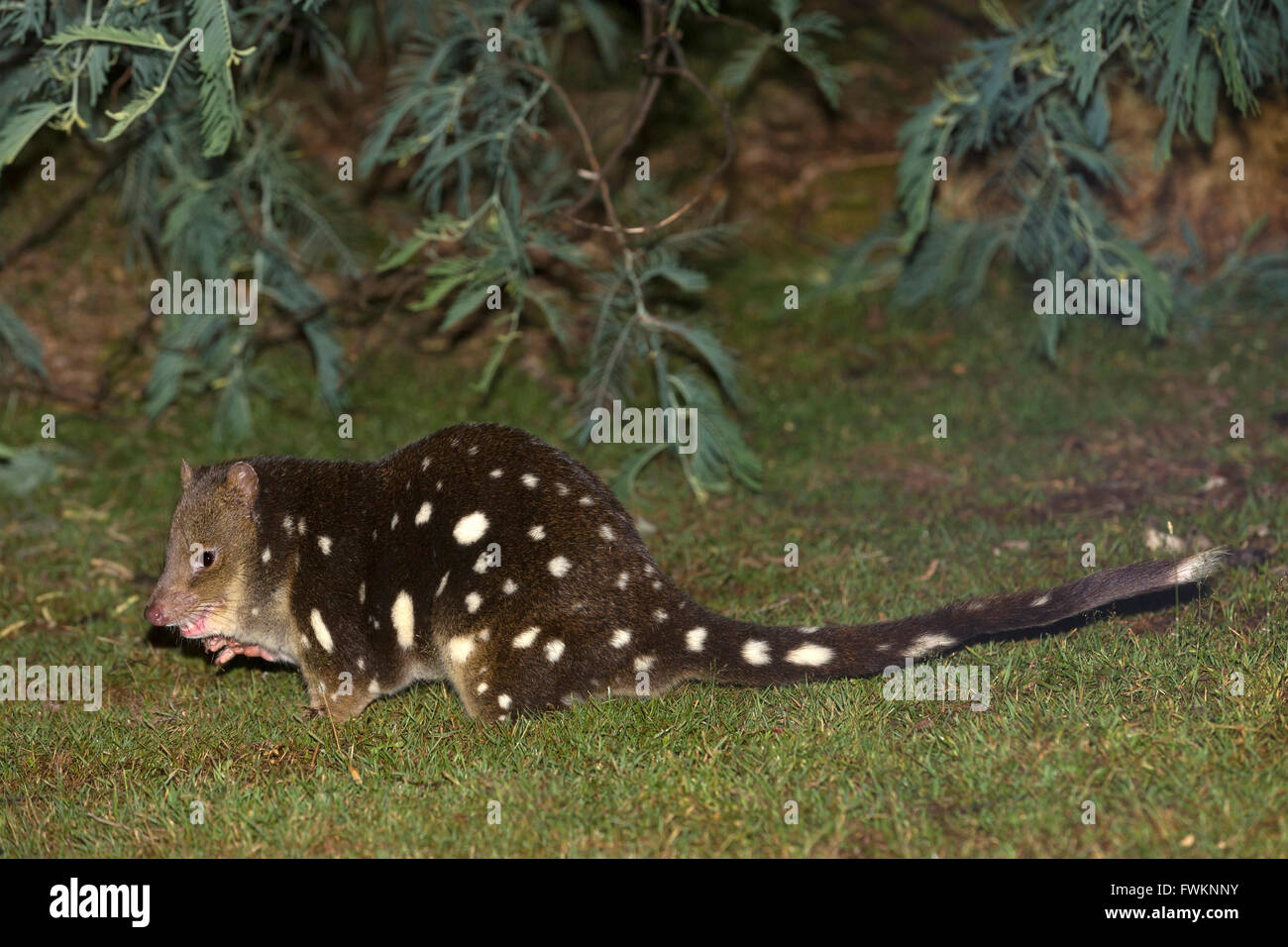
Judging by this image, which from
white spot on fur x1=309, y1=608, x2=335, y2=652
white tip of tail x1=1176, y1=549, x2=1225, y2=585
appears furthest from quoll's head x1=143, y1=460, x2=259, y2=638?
white tip of tail x1=1176, y1=549, x2=1225, y2=585

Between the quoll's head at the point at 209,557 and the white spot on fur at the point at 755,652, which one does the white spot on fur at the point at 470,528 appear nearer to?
the quoll's head at the point at 209,557

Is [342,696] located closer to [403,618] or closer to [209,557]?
[403,618]

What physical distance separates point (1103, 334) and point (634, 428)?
12.0 ft

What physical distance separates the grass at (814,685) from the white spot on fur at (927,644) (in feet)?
0.93

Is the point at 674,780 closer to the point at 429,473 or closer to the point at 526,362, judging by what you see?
the point at 429,473

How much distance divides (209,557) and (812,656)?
8.59 feet

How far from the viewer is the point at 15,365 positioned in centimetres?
995

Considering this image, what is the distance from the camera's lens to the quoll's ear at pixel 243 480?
5918 mm

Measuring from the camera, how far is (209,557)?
590 cm

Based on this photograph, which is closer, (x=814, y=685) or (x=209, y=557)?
(x=814, y=685)

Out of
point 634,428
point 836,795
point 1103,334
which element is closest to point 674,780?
point 836,795

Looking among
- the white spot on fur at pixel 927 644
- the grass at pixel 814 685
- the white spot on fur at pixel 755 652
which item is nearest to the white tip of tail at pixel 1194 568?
the grass at pixel 814 685

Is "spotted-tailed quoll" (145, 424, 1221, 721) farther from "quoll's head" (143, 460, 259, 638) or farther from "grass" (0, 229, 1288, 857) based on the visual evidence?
"grass" (0, 229, 1288, 857)

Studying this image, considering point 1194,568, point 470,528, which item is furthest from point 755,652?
point 1194,568
